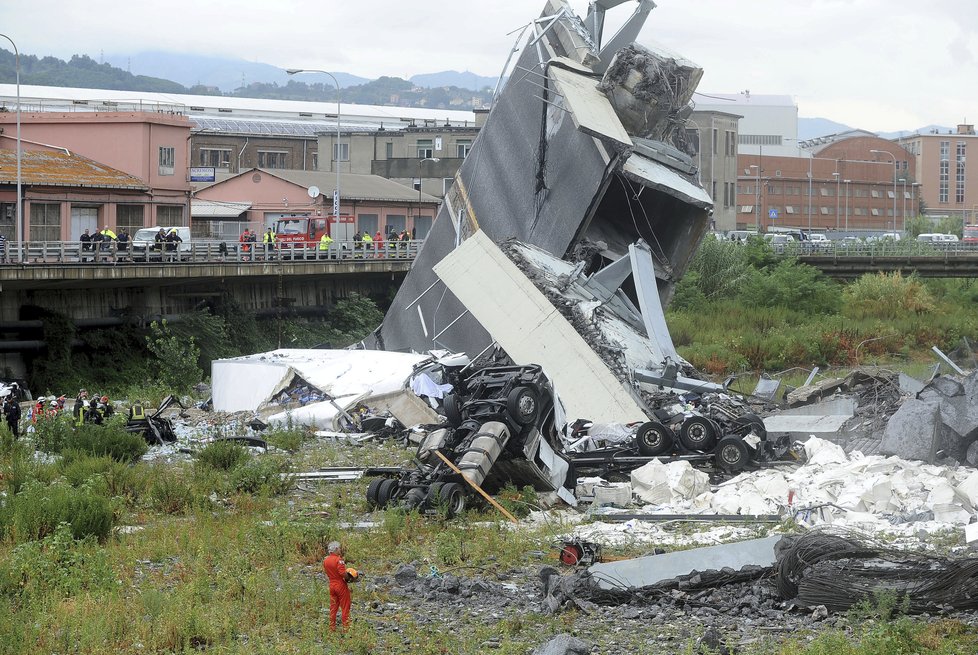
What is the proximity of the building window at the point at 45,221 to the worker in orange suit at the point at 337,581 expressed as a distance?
32013 millimetres

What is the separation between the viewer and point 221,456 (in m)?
17.7

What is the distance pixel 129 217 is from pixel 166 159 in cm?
469

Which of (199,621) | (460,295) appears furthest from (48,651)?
(460,295)

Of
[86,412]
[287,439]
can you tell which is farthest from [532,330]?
[86,412]

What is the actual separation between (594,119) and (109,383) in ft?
55.5

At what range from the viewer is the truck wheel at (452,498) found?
46.9 ft

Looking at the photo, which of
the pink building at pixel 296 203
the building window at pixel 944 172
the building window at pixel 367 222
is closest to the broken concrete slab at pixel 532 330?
the pink building at pixel 296 203

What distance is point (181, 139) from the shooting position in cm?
4922

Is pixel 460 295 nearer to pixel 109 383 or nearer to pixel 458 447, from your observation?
pixel 458 447

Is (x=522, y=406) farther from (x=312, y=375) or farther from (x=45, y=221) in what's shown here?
(x=45, y=221)

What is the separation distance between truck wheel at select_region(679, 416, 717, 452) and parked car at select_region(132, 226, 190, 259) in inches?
862

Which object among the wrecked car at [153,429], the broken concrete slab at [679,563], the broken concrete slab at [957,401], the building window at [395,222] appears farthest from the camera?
the building window at [395,222]

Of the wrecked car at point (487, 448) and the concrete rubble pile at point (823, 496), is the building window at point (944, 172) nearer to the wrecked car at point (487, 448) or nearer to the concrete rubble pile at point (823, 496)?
the concrete rubble pile at point (823, 496)

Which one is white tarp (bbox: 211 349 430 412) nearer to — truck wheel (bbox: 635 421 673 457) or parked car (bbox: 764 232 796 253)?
truck wheel (bbox: 635 421 673 457)
